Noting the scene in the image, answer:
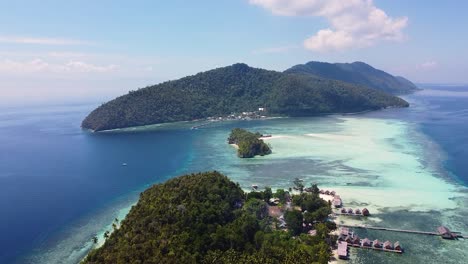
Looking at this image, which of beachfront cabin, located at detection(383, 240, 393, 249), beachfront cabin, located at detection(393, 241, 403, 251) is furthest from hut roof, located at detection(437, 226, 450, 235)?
beachfront cabin, located at detection(383, 240, 393, 249)

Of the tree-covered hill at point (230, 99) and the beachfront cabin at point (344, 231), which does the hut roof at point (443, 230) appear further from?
the tree-covered hill at point (230, 99)

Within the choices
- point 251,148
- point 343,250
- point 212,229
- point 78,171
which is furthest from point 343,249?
point 78,171

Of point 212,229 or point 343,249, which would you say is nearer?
point 212,229

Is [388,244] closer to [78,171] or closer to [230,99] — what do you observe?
[78,171]

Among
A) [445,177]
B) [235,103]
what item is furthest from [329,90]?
[445,177]

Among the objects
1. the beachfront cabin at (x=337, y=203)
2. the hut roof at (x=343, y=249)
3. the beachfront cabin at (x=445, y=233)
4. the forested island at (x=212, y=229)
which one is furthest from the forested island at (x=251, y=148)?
the beachfront cabin at (x=445, y=233)

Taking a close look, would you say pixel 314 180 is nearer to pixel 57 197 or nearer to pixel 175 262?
pixel 175 262
